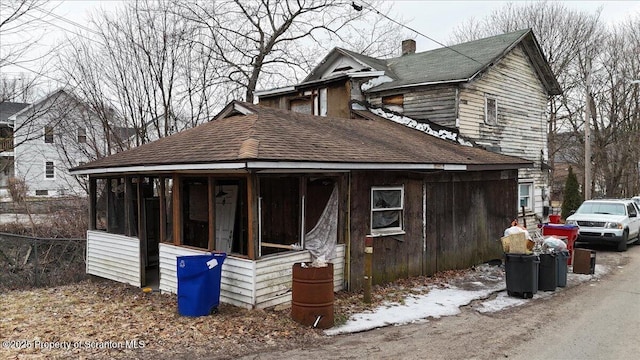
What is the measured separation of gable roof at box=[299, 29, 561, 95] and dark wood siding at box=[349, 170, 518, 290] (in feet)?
13.2

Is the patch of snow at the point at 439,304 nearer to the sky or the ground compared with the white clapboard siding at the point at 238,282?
nearer to the ground

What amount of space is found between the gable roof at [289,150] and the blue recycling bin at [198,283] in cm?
154

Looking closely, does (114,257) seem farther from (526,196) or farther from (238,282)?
(526,196)

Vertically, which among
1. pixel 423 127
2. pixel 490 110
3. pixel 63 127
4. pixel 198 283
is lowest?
pixel 198 283

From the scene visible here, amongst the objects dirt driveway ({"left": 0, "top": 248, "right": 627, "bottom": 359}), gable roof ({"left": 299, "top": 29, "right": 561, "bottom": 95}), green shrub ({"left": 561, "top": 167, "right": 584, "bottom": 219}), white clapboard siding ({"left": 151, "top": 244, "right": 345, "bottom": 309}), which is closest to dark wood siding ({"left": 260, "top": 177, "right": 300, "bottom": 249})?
white clapboard siding ({"left": 151, "top": 244, "right": 345, "bottom": 309})

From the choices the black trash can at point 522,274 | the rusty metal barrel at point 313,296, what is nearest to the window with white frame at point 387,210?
the black trash can at point 522,274

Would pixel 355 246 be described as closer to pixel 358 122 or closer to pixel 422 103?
pixel 358 122

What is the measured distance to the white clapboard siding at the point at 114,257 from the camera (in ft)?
33.0

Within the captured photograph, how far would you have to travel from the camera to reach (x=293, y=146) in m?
8.19

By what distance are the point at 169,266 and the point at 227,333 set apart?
10.1 feet

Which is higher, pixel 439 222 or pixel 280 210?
pixel 280 210

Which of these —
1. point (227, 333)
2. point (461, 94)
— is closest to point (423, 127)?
point (461, 94)

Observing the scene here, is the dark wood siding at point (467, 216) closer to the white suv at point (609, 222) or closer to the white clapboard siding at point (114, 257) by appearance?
the white suv at point (609, 222)

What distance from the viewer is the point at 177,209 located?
8.87 metres
